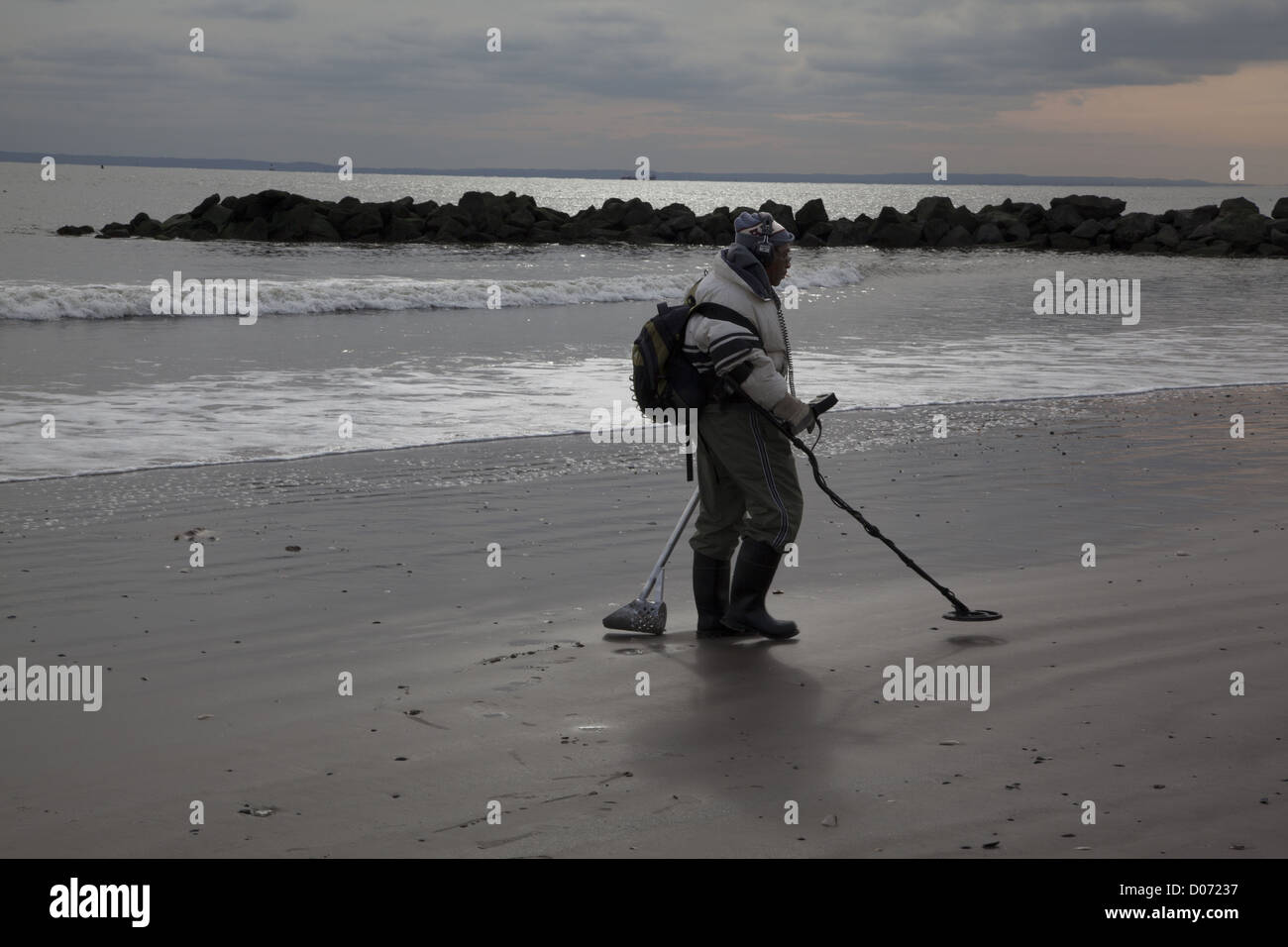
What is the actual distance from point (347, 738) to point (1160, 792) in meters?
2.50

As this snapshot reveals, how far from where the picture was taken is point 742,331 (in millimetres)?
5547

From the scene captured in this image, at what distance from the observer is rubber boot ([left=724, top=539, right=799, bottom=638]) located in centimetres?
575

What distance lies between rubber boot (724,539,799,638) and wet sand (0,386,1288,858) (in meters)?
0.09

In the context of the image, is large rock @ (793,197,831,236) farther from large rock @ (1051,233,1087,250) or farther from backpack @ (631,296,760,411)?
backpack @ (631,296,760,411)

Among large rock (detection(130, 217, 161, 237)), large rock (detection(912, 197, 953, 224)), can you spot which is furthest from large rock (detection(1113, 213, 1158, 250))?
large rock (detection(130, 217, 161, 237))

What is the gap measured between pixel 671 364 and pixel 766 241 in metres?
0.63

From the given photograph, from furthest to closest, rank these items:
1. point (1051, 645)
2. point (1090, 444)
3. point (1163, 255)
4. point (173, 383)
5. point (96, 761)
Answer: point (1163, 255) → point (173, 383) → point (1090, 444) → point (1051, 645) → point (96, 761)

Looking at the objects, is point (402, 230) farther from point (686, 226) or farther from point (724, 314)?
point (724, 314)

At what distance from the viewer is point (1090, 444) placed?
422 inches

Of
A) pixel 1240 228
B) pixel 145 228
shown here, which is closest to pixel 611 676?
pixel 1240 228

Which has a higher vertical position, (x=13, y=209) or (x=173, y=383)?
(x=13, y=209)
